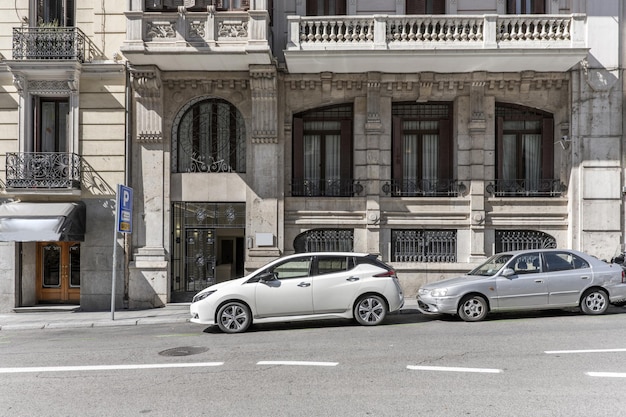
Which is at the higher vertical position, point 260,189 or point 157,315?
point 260,189

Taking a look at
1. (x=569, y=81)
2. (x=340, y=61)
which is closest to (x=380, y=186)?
(x=340, y=61)

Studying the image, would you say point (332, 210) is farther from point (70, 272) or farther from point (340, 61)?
point (70, 272)

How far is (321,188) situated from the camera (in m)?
15.0

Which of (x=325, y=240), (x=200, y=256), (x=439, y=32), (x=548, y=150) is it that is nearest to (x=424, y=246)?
(x=325, y=240)

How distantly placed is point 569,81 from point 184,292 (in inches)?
525

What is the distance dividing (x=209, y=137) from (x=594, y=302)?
11322mm

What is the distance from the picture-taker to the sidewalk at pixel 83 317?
11641mm

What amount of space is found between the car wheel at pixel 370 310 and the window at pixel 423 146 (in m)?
5.79

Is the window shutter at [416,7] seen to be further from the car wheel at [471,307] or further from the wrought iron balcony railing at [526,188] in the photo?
the car wheel at [471,307]

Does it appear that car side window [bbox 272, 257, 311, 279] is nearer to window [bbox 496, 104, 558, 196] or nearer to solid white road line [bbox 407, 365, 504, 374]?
solid white road line [bbox 407, 365, 504, 374]

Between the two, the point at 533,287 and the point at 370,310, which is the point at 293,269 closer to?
the point at 370,310

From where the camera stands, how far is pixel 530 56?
520 inches

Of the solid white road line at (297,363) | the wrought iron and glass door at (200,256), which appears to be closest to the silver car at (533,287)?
the solid white road line at (297,363)

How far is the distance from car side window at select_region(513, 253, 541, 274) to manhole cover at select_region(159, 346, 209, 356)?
6.88 metres
